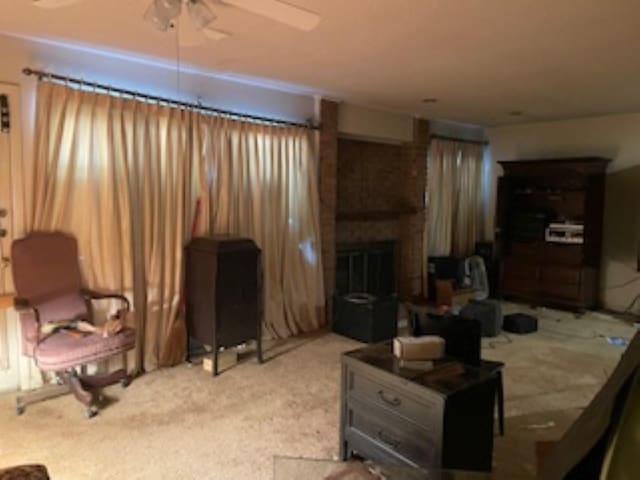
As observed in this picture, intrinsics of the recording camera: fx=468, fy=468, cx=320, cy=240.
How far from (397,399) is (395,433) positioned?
161 mm

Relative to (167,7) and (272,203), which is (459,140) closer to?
(272,203)

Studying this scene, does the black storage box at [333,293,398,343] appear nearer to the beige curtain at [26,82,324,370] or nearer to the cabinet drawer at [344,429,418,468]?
the beige curtain at [26,82,324,370]

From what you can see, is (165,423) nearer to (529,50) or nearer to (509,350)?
(509,350)

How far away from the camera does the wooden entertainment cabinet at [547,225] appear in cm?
547

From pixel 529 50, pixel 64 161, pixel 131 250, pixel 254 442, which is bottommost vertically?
pixel 254 442

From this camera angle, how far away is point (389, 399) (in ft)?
6.81

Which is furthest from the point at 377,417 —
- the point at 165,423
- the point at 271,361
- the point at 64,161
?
the point at 64,161

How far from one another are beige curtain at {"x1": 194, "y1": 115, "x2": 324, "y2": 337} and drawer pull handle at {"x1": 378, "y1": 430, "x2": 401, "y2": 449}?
7.68ft

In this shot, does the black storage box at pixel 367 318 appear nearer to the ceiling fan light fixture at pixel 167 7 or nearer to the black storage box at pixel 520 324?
the black storage box at pixel 520 324

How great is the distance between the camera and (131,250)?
3.46 metres

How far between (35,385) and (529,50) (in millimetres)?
3972

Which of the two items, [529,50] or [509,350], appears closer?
[529,50]

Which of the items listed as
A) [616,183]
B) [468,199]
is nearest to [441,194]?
[468,199]

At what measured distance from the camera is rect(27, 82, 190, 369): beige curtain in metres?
3.12
